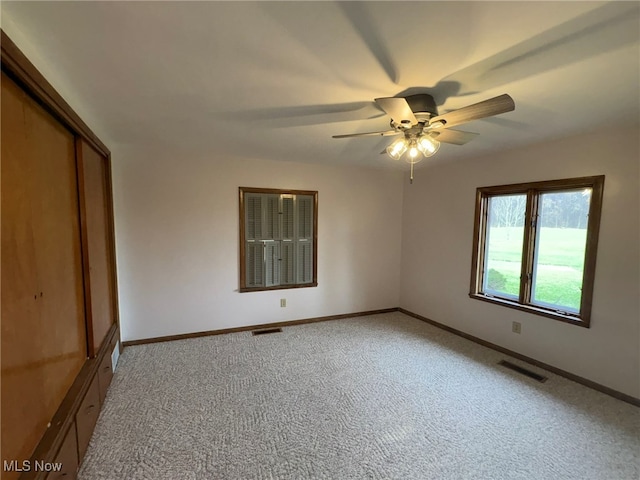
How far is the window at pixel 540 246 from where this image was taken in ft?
8.55

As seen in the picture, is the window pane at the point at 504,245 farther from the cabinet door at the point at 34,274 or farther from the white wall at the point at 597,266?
the cabinet door at the point at 34,274

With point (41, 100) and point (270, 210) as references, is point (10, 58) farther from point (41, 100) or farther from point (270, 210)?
point (270, 210)

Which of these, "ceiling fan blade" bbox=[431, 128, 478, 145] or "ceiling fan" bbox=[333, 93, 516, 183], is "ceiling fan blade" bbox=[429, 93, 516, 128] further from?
"ceiling fan blade" bbox=[431, 128, 478, 145]

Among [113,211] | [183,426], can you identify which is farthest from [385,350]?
[113,211]

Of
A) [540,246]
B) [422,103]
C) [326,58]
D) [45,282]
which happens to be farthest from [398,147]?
[45,282]

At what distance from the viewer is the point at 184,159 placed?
336 centimetres

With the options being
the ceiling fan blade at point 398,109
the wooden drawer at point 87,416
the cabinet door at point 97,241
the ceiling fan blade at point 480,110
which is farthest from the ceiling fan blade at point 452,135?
the wooden drawer at point 87,416

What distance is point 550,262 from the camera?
2914mm

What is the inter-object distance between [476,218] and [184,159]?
353 cm

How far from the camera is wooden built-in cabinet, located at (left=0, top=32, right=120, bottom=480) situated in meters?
1.12

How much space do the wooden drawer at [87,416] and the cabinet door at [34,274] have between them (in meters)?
0.17

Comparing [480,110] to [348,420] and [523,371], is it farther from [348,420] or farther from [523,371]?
[523,371]

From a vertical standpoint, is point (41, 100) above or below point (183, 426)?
above

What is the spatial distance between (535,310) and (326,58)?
3.09 m
